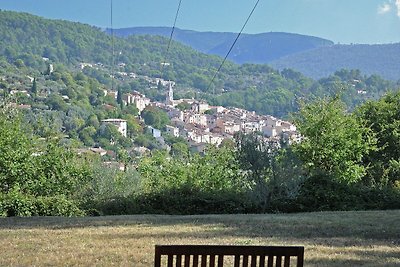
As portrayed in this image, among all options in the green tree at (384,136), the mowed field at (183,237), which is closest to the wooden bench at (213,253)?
the mowed field at (183,237)

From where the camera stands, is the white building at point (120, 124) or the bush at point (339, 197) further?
the white building at point (120, 124)

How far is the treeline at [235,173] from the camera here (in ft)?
62.6

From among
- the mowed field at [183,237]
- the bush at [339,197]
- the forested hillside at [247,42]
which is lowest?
the bush at [339,197]

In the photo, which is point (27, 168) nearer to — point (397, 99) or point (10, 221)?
point (10, 221)

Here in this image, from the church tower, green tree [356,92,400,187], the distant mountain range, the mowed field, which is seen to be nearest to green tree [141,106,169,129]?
the church tower

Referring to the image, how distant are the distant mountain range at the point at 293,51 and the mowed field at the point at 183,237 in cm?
7838

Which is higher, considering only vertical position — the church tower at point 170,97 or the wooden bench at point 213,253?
the church tower at point 170,97

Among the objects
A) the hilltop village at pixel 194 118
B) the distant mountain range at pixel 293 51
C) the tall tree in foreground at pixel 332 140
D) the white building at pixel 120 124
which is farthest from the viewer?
the distant mountain range at pixel 293 51

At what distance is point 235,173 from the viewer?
71.8 feet

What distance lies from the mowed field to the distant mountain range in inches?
3086

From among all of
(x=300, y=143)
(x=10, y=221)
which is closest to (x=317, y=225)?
(x=10, y=221)

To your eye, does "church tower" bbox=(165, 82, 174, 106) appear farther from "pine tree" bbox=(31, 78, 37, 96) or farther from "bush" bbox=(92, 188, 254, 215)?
"bush" bbox=(92, 188, 254, 215)

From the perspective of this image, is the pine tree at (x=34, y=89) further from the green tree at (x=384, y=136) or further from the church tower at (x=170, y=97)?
the green tree at (x=384, y=136)

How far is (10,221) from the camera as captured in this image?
49.1 feet
